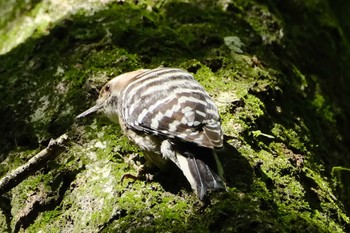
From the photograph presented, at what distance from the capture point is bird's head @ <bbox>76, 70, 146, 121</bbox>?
12.3ft

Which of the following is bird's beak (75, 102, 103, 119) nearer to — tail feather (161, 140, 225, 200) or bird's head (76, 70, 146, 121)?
bird's head (76, 70, 146, 121)

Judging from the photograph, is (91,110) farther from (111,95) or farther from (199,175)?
(199,175)

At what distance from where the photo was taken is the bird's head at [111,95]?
3.76m

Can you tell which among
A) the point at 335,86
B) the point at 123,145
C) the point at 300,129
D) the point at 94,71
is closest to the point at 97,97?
the point at 94,71

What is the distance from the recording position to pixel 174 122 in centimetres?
320

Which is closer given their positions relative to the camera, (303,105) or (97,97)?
(97,97)

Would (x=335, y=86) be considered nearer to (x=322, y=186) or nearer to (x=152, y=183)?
(x=322, y=186)

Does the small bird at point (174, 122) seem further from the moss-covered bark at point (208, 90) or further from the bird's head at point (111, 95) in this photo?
the moss-covered bark at point (208, 90)

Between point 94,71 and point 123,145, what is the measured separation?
785 mm

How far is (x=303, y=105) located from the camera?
4.25 m

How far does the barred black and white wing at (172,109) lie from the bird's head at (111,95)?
0.12 m

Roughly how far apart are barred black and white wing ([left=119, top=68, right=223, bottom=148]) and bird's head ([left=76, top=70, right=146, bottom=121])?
124 mm

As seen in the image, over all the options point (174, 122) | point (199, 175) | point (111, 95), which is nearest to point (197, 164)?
point (199, 175)

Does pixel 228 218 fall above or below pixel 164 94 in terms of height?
below
